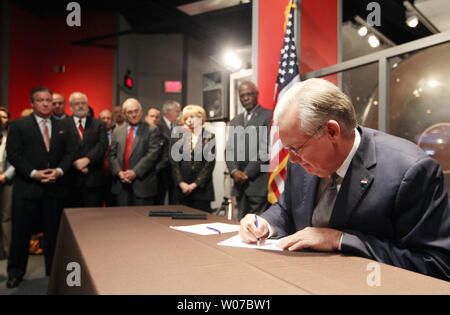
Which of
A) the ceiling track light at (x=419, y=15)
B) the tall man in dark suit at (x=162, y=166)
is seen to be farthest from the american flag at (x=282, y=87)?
the ceiling track light at (x=419, y=15)

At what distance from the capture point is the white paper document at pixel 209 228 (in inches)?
60.7

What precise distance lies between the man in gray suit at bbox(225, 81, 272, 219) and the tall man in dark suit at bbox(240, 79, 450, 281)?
73.8 inches

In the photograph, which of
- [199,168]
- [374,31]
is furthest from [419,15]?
[199,168]

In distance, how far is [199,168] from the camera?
358cm

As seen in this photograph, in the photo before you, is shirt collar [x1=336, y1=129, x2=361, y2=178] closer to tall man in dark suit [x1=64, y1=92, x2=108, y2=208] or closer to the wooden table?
the wooden table

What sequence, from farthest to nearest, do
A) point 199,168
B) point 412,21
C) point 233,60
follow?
1. point 233,60
2. point 412,21
3. point 199,168

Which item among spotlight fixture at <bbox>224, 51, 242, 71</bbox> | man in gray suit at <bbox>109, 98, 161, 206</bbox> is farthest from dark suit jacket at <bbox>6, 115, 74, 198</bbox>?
spotlight fixture at <bbox>224, 51, 242, 71</bbox>

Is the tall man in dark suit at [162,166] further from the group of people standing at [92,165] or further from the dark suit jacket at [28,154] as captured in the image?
the dark suit jacket at [28,154]

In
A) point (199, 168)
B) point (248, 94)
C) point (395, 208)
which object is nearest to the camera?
point (395, 208)

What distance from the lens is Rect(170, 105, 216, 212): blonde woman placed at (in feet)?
11.6

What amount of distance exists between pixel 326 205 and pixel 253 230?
1.00 feet

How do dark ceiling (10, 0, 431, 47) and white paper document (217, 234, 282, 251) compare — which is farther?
dark ceiling (10, 0, 431, 47)

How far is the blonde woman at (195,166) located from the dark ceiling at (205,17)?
356 cm

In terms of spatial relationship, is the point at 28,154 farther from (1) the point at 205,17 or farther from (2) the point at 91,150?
(1) the point at 205,17
